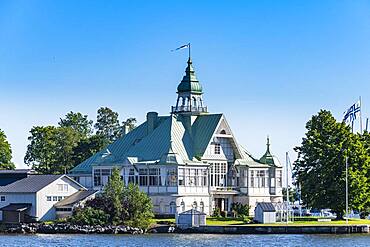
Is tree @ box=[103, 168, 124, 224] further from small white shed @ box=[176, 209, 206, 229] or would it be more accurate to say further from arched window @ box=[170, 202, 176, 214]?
arched window @ box=[170, 202, 176, 214]

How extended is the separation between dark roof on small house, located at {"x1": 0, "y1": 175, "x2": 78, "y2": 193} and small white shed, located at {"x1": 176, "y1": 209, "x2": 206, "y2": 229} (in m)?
14.6

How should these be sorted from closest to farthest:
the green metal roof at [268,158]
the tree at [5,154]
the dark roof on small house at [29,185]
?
1. the dark roof on small house at [29,185]
2. the green metal roof at [268,158]
3. the tree at [5,154]

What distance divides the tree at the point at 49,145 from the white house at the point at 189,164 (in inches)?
988

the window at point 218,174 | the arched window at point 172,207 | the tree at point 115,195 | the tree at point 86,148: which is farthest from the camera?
the tree at point 86,148

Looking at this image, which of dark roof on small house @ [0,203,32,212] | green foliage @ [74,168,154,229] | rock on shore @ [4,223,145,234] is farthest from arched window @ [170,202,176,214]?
dark roof on small house @ [0,203,32,212]

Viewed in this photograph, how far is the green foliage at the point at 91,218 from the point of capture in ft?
289

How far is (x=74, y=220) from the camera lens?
8875 centimetres

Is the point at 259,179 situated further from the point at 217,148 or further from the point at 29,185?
the point at 29,185

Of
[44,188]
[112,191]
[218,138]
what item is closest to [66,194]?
[44,188]

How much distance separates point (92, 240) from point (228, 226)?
41.4ft

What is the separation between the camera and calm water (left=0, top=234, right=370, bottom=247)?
2844 inches

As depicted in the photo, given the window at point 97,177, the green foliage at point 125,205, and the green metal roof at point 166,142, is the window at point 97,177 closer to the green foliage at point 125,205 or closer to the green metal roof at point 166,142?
the green metal roof at point 166,142

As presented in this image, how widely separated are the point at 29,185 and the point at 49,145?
37647mm

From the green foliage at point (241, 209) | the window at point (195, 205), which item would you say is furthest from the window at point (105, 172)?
the green foliage at point (241, 209)
